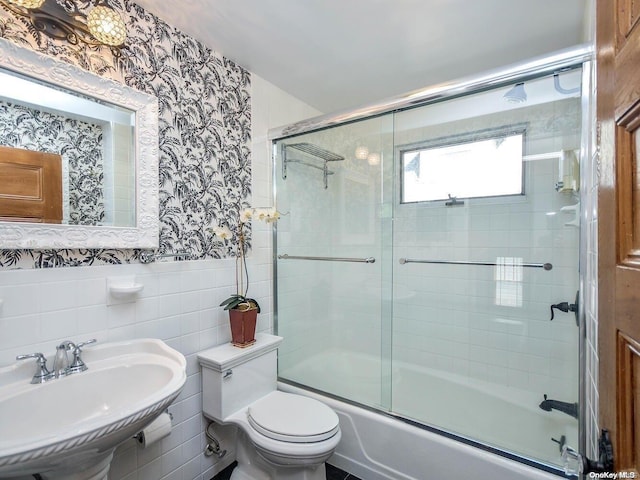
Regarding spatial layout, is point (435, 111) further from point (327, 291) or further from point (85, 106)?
point (85, 106)

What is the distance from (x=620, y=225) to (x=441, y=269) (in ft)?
6.16

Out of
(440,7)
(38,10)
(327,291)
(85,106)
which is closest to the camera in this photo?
(38,10)

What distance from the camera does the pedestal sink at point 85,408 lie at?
28.9 inches

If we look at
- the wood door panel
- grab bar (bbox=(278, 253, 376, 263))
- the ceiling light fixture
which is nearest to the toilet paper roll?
grab bar (bbox=(278, 253, 376, 263))

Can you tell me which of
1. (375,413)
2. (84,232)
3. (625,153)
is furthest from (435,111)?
(84,232)

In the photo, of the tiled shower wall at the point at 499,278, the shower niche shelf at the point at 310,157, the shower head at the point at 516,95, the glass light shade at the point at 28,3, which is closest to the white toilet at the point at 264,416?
the tiled shower wall at the point at 499,278

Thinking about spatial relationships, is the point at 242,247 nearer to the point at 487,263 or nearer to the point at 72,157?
the point at 72,157

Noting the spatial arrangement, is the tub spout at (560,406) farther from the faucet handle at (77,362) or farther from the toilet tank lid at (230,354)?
the faucet handle at (77,362)

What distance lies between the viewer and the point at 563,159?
1659 mm

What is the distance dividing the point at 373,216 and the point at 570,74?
131cm

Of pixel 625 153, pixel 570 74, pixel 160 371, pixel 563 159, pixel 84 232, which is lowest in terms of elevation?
pixel 160 371

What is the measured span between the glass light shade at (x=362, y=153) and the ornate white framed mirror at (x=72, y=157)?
1373 mm

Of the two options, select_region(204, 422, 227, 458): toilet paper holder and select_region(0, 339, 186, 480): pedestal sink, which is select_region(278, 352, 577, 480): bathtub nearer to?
select_region(204, 422, 227, 458): toilet paper holder

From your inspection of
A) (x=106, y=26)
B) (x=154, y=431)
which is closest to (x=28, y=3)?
(x=106, y=26)
